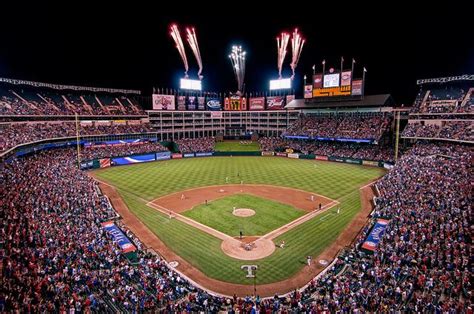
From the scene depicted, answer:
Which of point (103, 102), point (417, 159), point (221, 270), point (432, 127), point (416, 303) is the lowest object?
point (221, 270)

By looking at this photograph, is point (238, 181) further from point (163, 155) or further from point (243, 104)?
point (243, 104)

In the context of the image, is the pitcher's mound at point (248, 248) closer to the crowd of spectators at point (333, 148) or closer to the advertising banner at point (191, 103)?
the crowd of spectators at point (333, 148)

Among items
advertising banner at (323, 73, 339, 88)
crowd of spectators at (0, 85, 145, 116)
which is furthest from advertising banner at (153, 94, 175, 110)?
advertising banner at (323, 73, 339, 88)

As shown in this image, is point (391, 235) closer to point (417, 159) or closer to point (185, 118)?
point (417, 159)

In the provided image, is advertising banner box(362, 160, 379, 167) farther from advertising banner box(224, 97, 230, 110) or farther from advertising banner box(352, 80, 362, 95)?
advertising banner box(224, 97, 230, 110)

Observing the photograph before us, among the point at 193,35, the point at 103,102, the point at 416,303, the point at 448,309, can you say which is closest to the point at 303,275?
the point at 416,303

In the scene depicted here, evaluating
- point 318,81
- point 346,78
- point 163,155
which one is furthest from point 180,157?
point 346,78
